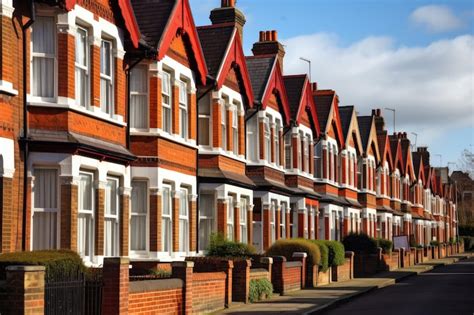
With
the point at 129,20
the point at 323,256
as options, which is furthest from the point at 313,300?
the point at 129,20

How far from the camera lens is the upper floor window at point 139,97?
24250 millimetres

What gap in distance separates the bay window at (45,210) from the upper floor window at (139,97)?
5.21 metres

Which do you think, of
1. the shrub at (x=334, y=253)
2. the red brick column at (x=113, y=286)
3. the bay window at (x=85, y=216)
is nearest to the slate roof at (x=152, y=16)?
the bay window at (x=85, y=216)

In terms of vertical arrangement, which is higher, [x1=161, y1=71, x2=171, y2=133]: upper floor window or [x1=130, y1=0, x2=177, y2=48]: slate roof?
[x1=130, y1=0, x2=177, y2=48]: slate roof

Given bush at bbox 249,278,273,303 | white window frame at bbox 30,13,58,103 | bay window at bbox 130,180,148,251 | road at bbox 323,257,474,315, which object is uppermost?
white window frame at bbox 30,13,58,103

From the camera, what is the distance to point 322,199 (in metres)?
44.0

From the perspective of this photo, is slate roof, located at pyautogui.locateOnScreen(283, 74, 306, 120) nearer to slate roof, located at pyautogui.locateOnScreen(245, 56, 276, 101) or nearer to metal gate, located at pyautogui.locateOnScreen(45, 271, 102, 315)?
slate roof, located at pyautogui.locateOnScreen(245, 56, 276, 101)

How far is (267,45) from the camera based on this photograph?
130ft

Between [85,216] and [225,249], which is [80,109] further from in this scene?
[225,249]

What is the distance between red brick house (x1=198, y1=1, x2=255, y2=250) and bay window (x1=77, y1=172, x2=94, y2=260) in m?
7.98

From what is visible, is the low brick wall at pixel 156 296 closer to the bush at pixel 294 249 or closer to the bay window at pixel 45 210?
the bay window at pixel 45 210

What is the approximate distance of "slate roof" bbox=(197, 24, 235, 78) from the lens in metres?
29.8

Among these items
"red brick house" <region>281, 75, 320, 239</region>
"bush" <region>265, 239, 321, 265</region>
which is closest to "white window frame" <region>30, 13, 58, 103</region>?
"bush" <region>265, 239, 321, 265</region>

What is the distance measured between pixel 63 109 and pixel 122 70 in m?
3.55
